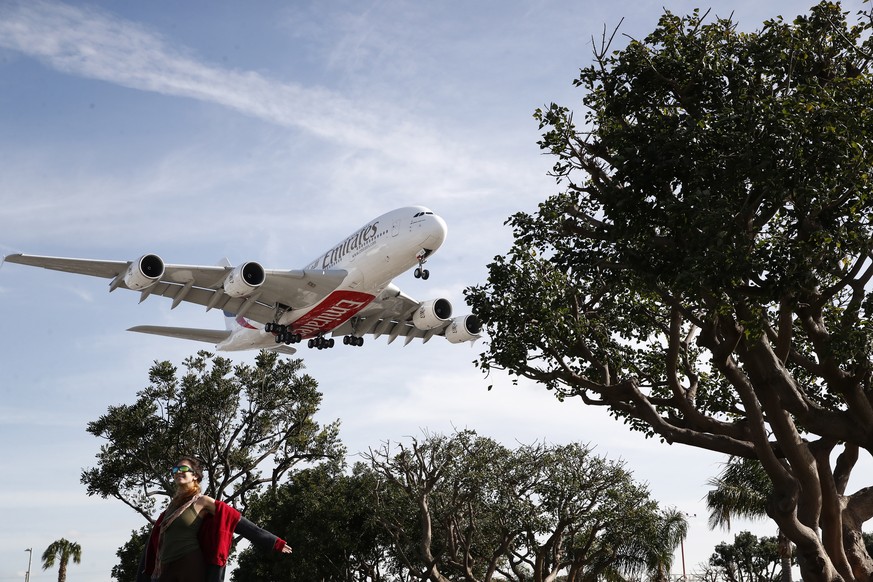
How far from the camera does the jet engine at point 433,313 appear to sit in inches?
1330

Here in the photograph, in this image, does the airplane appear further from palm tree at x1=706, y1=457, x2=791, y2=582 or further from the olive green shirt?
the olive green shirt

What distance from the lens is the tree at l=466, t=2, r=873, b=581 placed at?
Result: 40.8 ft

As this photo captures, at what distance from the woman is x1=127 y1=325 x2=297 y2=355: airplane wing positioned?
30.8 m

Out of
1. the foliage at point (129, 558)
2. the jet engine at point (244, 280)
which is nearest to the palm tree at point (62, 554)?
the foliage at point (129, 558)

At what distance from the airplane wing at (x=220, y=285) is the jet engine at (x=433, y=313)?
495cm

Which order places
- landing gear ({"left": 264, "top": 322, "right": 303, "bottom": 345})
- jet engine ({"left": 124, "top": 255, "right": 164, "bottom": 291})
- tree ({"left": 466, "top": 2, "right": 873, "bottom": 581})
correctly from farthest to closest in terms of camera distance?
1. landing gear ({"left": 264, "top": 322, "right": 303, "bottom": 345})
2. jet engine ({"left": 124, "top": 255, "right": 164, "bottom": 291})
3. tree ({"left": 466, "top": 2, "right": 873, "bottom": 581})

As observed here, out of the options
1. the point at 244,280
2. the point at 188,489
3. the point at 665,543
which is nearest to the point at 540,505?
the point at 665,543

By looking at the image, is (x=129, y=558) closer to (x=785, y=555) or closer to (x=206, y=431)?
(x=206, y=431)

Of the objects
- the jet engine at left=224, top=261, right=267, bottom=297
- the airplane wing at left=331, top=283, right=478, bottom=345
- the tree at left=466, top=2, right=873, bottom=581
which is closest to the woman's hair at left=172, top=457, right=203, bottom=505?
the tree at left=466, top=2, right=873, bottom=581

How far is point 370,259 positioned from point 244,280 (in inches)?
168

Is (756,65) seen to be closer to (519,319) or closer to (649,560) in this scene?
(519,319)

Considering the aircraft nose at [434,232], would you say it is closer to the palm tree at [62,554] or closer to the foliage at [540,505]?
the foliage at [540,505]

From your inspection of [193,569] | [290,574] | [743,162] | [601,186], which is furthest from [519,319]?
[290,574]

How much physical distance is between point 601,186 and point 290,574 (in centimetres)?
3034
